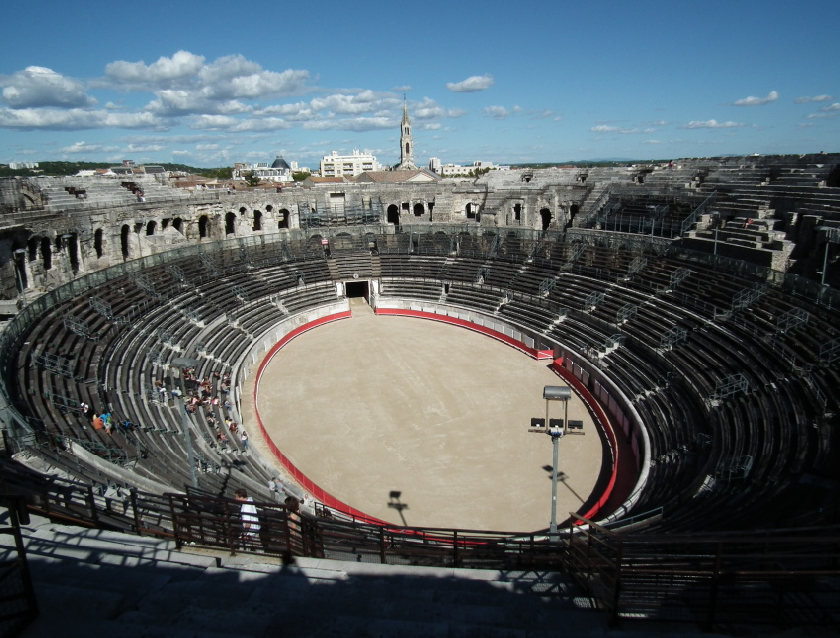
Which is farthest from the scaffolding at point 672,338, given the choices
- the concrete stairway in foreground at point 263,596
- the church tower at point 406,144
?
the church tower at point 406,144

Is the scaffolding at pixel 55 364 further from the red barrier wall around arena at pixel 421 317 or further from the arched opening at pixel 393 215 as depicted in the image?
the arched opening at pixel 393 215

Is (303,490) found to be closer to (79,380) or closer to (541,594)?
(79,380)

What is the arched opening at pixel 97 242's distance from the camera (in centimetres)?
3476

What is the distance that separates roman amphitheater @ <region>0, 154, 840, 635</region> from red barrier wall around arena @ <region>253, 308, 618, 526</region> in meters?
0.15

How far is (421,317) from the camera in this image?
134 feet

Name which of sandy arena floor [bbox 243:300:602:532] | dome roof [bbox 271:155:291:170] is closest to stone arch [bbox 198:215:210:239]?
sandy arena floor [bbox 243:300:602:532]

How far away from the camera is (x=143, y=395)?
2253cm

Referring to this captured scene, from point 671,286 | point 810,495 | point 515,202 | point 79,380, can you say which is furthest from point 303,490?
point 515,202

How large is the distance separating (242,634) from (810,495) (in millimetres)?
13913

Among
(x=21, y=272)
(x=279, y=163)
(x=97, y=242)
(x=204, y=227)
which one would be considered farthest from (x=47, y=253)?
(x=279, y=163)

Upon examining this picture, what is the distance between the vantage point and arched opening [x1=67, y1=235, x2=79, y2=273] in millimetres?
32844

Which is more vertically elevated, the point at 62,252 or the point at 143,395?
the point at 62,252

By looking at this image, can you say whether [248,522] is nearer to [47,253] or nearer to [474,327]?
[474,327]

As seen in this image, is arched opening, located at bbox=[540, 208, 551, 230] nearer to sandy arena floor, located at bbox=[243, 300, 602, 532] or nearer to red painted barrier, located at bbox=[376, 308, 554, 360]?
red painted barrier, located at bbox=[376, 308, 554, 360]
